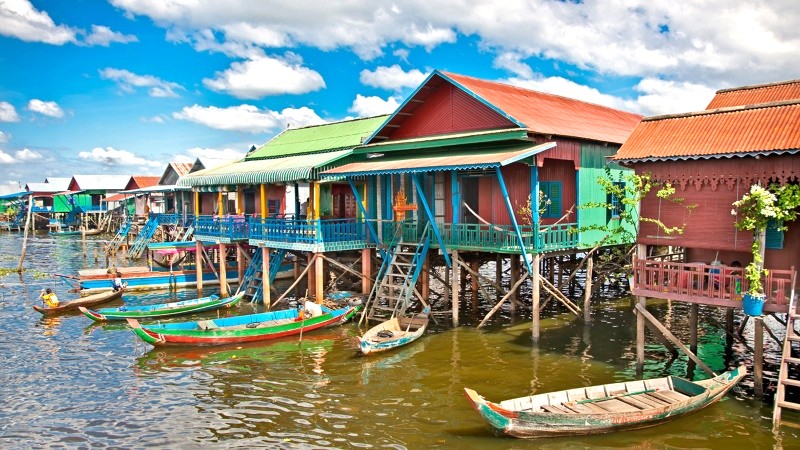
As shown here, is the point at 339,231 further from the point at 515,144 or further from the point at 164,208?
the point at 164,208

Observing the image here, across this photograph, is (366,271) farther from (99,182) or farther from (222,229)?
(99,182)

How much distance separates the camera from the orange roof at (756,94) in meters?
20.1

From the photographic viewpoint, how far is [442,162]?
19141 millimetres

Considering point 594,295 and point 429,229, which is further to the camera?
point 594,295

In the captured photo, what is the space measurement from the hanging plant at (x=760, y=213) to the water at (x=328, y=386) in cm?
299

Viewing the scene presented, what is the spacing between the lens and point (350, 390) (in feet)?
49.6

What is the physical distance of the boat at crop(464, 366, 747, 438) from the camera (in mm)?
11641

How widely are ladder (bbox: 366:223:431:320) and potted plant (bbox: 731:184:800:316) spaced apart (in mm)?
10001

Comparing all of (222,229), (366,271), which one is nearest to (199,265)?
(222,229)

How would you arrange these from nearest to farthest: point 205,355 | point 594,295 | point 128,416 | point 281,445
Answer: point 281,445 < point 128,416 < point 205,355 < point 594,295

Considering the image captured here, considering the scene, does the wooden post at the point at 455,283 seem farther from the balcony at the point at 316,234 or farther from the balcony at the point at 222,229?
the balcony at the point at 222,229

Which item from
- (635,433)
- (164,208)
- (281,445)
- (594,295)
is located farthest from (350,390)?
(164,208)

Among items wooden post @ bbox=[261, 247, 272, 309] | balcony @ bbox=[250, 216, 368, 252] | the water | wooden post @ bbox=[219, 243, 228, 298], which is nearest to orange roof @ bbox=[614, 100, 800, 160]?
the water

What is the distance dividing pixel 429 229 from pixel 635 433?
1042cm
